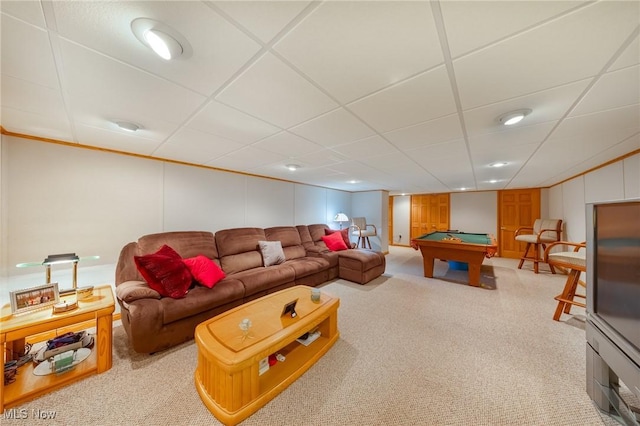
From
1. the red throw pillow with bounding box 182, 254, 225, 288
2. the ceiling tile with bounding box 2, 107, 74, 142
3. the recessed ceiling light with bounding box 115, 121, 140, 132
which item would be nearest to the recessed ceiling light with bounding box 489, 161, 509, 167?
the red throw pillow with bounding box 182, 254, 225, 288

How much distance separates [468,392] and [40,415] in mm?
2898

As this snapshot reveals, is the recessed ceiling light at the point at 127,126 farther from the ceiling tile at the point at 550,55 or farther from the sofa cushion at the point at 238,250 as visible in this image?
the ceiling tile at the point at 550,55

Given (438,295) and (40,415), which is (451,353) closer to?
(438,295)

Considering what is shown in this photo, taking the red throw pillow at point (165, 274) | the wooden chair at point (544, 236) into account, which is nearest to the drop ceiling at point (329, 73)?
the red throw pillow at point (165, 274)

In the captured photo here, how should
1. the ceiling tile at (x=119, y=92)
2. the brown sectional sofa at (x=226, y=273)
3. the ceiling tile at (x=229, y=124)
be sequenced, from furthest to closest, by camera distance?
the brown sectional sofa at (x=226, y=273) → the ceiling tile at (x=229, y=124) → the ceiling tile at (x=119, y=92)

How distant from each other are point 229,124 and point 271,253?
2.29m

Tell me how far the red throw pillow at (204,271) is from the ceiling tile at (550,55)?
296 cm

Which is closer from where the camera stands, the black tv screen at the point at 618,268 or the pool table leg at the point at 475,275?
the black tv screen at the point at 618,268

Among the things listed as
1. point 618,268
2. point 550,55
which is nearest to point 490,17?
point 550,55

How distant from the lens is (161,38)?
0.96 m

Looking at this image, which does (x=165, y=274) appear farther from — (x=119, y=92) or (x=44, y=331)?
(x=119, y=92)

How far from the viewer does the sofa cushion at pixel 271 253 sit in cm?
359

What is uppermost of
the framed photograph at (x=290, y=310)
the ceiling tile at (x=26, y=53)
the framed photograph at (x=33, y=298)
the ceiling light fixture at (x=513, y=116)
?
the ceiling tile at (x=26, y=53)

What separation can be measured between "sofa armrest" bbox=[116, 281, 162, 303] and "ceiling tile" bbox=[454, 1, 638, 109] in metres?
3.04
